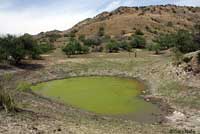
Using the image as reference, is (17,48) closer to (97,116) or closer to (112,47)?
(112,47)

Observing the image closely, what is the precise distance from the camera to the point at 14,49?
38.9 meters

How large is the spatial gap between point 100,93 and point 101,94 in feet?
1.42

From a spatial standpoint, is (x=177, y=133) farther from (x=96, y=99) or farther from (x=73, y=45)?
(x=73, y=45)

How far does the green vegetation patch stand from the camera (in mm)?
23156

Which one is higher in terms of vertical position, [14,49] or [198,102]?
[14,49]

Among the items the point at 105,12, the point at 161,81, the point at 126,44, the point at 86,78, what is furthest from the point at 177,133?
the point at 105,12

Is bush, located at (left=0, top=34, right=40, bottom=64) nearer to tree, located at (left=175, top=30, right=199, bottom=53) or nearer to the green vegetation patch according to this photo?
the green vegetation patch

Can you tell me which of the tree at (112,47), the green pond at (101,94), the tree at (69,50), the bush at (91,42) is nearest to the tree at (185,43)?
the tree at (112,47)

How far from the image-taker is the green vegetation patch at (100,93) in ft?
76.0

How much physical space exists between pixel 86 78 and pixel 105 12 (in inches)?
3214

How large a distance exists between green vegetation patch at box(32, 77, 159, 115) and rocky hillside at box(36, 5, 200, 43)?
37509 mm

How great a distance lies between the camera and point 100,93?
28469mm

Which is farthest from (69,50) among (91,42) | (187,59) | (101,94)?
(101,94)

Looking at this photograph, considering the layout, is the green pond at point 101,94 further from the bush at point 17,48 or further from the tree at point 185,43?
the tree at point 185,43
